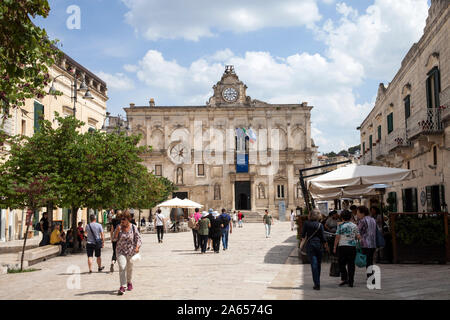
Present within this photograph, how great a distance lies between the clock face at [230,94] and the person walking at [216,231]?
121ft

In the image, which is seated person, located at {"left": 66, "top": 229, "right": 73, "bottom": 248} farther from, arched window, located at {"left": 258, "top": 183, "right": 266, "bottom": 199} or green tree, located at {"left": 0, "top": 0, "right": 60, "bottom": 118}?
arched window, located at {"left": 258, "top": 183, "right": 266, "bottom": 199}

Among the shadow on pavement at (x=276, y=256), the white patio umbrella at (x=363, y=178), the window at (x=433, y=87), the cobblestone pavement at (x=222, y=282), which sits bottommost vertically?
the shadow on pavement at (x=276, y=256)

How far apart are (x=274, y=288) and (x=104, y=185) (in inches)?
382

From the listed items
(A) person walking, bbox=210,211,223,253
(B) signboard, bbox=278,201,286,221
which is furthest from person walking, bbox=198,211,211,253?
(B) signboard, bbox=278,201,286,221

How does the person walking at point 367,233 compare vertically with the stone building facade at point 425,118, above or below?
below

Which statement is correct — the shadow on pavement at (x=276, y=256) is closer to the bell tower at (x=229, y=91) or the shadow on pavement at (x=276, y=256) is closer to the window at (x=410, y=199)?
the window at (x=410, y=199)

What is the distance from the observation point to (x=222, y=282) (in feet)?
31.8

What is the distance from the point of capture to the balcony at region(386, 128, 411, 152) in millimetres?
18656

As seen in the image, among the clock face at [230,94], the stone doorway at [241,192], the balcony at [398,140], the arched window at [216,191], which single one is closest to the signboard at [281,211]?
the stone doorway at [241,192]

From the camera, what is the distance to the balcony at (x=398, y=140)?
18656 millimetres

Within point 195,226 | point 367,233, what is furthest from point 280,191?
point 367,233

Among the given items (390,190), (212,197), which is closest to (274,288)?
(390,190)

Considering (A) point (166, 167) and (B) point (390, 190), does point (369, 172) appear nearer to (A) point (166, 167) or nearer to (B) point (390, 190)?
(B) point (390, 190)
